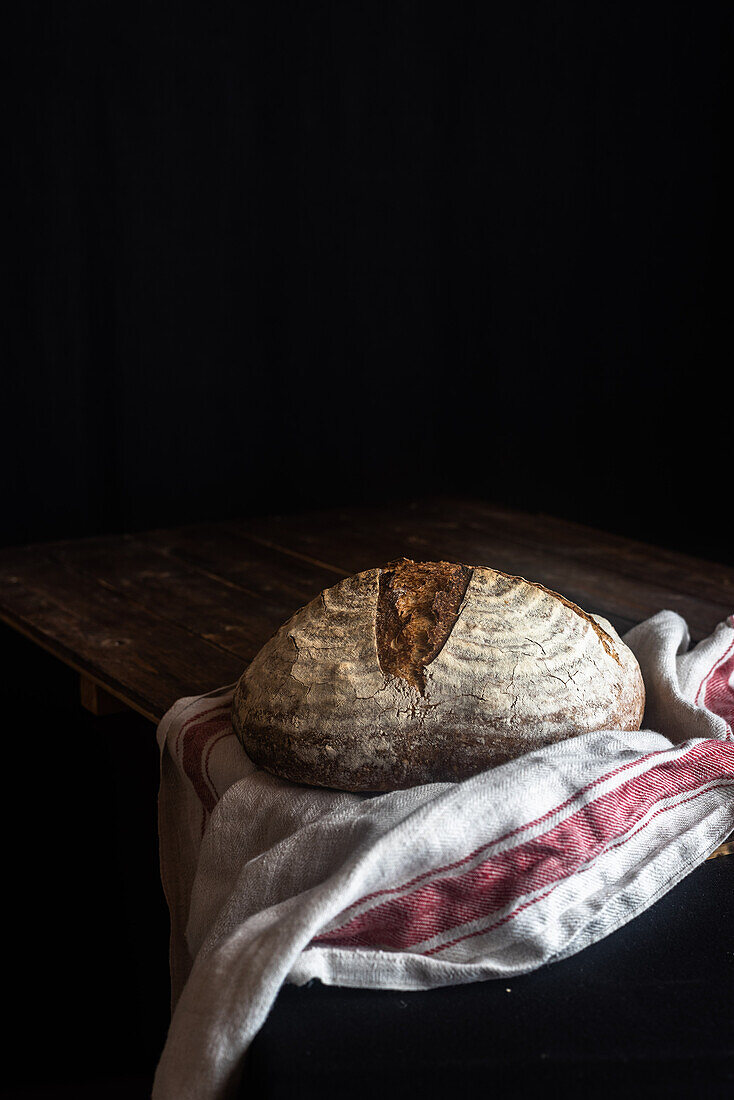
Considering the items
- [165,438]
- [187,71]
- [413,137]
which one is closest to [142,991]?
[165,438]

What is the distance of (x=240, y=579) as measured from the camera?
2000mm

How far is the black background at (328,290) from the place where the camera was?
Answer: 2174 millimetres

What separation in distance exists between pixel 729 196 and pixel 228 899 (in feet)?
7.32

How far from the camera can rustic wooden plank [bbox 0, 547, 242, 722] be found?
1.50m

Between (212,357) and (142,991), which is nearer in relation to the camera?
(142,991)

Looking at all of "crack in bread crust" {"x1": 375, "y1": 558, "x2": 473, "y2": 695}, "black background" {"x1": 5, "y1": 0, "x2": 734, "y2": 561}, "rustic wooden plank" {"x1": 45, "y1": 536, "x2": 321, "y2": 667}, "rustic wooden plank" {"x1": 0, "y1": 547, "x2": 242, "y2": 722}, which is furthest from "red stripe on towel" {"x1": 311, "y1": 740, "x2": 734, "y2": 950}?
"black background" {"x1": 5, "y1": 0, "x2": 734, "y2": 561}

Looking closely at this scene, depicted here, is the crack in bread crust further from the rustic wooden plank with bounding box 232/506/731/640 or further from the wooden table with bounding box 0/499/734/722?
the rustic wooden plank with bounding box 232/506/731/640

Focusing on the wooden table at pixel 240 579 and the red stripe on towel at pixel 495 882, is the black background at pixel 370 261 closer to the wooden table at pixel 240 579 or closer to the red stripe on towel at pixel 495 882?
the wooden table at pixel 240 579

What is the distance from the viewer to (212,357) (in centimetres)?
252

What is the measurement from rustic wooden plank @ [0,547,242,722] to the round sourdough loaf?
0.36 metres

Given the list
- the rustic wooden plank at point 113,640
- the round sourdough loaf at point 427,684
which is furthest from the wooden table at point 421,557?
the round sourdough loaf at point 427,684

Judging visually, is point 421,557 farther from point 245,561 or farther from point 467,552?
point 245,561

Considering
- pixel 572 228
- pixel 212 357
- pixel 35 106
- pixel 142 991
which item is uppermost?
pixel 35 106

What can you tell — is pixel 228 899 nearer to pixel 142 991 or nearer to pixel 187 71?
pixel 142 991
